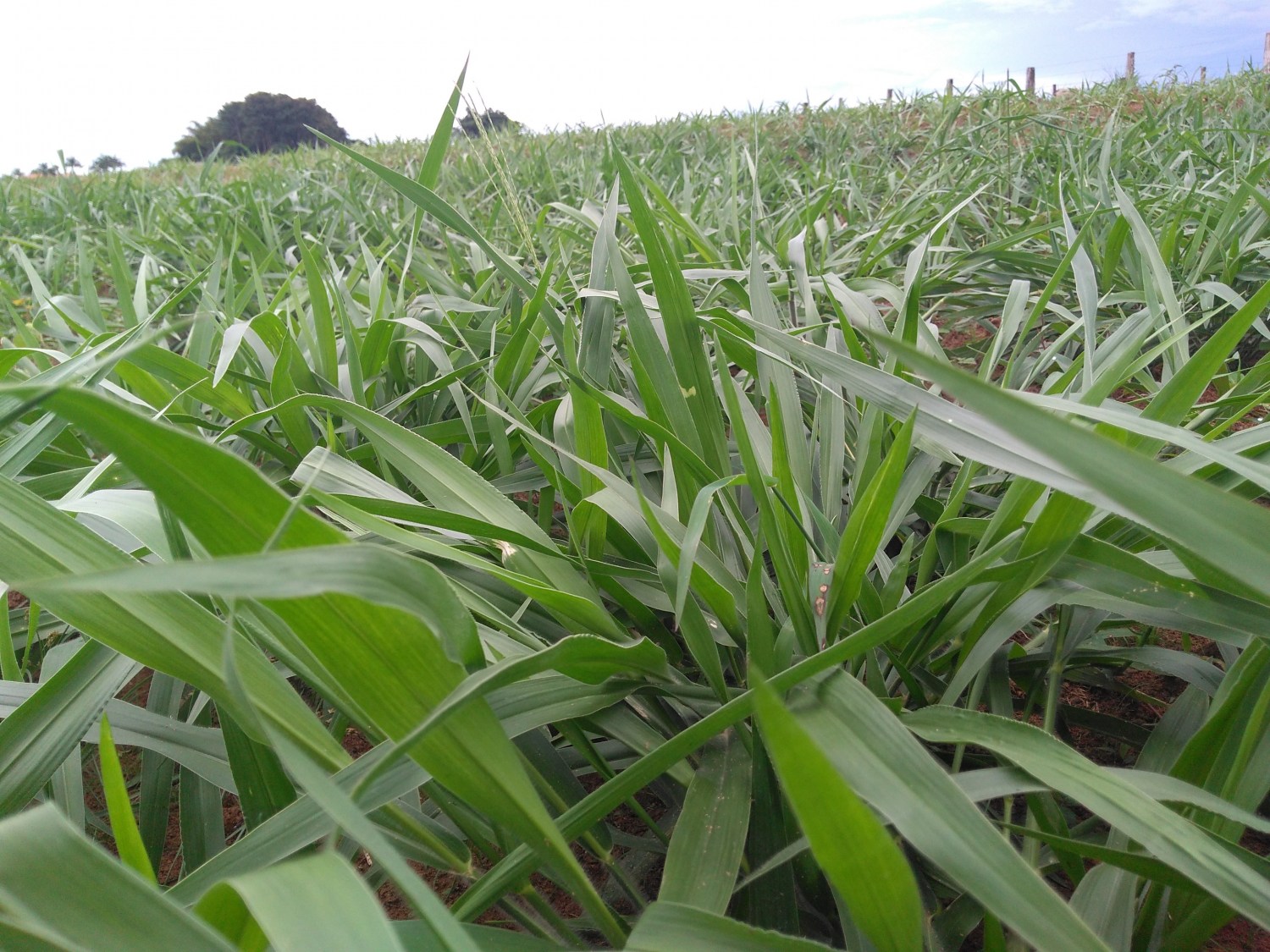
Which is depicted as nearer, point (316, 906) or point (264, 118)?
point (316, 906)

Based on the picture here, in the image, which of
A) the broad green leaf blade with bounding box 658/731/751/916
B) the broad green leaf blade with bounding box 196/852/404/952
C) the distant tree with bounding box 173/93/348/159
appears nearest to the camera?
the broad green leaf blade with bounding box 196/852/404/952

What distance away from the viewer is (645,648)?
0.43 m

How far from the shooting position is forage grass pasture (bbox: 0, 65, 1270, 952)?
25 centimetres

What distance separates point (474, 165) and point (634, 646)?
2.95 m

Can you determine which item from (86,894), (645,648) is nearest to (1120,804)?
(645,648)

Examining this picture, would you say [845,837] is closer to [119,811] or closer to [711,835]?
[711,835]

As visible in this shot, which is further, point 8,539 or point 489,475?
point 489,475

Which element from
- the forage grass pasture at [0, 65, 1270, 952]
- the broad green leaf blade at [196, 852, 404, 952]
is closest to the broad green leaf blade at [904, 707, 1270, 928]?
the forage grass pasture at [0, 65, 1270, 952]

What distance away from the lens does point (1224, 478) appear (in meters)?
0.48

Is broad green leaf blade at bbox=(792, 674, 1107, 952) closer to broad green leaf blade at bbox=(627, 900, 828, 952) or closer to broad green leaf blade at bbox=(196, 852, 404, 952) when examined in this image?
broad green leaf blade at bbox=(627, 900, 828, 952)

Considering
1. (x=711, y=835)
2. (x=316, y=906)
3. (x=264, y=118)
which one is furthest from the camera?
(x=264, y=118)

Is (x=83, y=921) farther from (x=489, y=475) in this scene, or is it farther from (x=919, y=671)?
(x=489, y=475)

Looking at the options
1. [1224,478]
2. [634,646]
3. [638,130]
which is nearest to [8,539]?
[634,646]

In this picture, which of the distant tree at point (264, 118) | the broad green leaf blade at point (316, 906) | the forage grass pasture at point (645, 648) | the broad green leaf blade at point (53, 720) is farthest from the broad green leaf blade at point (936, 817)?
the distant tree at point (264, 118)
